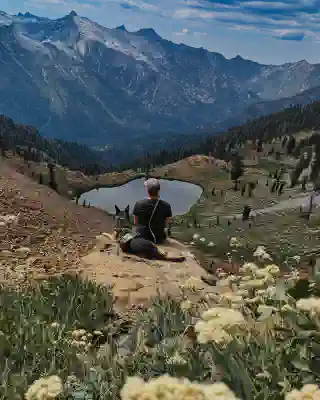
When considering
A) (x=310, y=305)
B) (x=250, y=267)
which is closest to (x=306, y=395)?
(x=310, y=305)

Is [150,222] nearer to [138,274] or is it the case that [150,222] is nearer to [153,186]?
[153,186]

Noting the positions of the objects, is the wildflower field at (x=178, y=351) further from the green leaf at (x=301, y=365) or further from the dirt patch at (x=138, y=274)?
the dirt patch at (x=138, y=274)

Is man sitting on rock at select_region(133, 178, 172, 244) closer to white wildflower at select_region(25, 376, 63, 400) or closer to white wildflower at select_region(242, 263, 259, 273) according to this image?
white wildflower at select_region(242, 263, 259, 273)

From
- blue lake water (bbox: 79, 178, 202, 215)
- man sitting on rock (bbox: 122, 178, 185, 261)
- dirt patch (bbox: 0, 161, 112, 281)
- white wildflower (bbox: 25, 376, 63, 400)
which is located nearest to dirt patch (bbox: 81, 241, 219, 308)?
man sitting on rock (bbox: 122, 178, 185, 261)

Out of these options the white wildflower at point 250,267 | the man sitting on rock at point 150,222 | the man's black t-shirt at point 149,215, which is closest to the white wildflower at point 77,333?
the white wildflower at point 250,267

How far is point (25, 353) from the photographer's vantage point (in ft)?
18.0

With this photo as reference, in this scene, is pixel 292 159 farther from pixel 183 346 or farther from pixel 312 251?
pixel 183 346

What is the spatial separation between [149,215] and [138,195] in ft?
466

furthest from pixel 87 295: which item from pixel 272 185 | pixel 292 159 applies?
pixel 292 159

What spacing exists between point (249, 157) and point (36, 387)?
7400 inches

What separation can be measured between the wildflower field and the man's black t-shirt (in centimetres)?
652

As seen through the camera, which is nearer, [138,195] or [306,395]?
[306,395]

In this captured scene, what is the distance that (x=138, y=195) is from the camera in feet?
512

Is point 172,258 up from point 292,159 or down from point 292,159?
up
